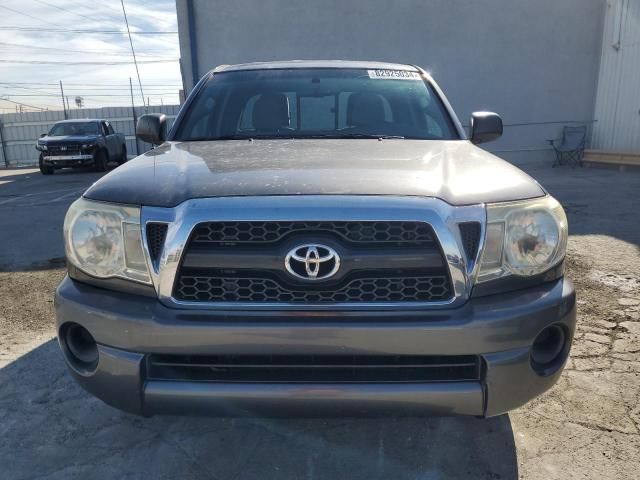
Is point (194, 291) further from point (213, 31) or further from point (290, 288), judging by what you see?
point (213, 31)

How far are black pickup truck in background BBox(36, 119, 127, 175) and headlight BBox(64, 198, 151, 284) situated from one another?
14878 millimetres

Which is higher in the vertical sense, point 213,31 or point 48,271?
point 213,31

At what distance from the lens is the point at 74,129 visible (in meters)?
16.0

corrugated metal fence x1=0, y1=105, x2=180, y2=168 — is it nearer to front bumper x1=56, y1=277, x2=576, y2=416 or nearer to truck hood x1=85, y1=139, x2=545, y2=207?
truck hood x1=85, y1=139, x2=545, y2=207

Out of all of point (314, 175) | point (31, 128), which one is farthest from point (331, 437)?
point (31, 128)

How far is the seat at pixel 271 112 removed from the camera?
3072 millimetres

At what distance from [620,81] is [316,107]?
508 inches

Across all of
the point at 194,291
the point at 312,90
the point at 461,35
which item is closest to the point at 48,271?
the point at 312,90

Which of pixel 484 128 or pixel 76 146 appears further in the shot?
pixel 76 146

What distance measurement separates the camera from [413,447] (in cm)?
228

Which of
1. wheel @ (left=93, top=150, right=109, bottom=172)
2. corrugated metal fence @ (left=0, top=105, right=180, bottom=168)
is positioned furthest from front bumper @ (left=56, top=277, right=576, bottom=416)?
corrugated metal fence @ (left=0, top=105, right=180, bottom=168)

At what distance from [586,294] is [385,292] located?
118 inches

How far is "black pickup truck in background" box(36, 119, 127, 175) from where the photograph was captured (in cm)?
1523

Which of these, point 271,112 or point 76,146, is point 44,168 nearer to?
point 76,146
